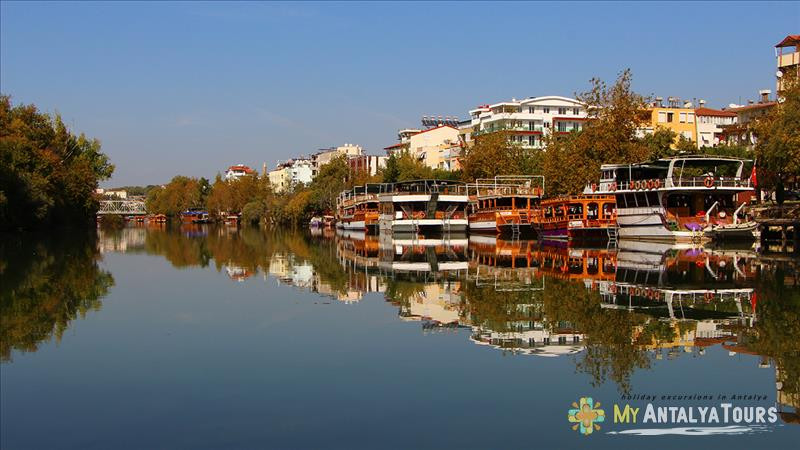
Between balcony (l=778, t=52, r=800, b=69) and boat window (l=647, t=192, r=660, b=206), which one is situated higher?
balcony (l=778, t=52, r=800, b=69)

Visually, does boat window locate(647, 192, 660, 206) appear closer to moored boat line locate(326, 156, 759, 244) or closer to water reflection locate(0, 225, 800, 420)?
moored boat line locate(326, 156, 759, 244)

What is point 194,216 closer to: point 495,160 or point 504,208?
point 495,160

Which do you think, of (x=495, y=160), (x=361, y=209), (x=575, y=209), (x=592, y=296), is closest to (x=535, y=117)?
(x=495, y=160)

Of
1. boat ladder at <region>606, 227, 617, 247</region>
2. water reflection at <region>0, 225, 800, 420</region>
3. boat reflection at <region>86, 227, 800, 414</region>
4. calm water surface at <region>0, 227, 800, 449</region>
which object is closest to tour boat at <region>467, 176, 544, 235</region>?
boat ladder at <region>606, 227, 617, 247</region>

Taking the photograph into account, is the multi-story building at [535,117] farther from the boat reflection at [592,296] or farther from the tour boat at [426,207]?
the boat reflection at [592,296]

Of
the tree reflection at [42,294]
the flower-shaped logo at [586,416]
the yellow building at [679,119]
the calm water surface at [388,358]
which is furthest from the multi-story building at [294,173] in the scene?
the flower-shaped logo at [586,416]

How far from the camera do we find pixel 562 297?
21.3 m

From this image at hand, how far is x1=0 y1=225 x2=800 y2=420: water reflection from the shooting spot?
14.2 metres

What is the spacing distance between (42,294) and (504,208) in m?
42.2

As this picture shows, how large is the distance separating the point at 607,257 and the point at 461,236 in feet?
91.8

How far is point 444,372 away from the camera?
41.1 ft

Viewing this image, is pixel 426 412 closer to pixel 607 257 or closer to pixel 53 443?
pixel 53 443

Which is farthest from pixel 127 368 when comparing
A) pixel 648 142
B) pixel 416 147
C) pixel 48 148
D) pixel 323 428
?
pixel 416 147

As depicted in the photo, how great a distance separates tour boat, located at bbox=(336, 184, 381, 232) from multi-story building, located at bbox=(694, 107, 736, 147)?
38.1 m
